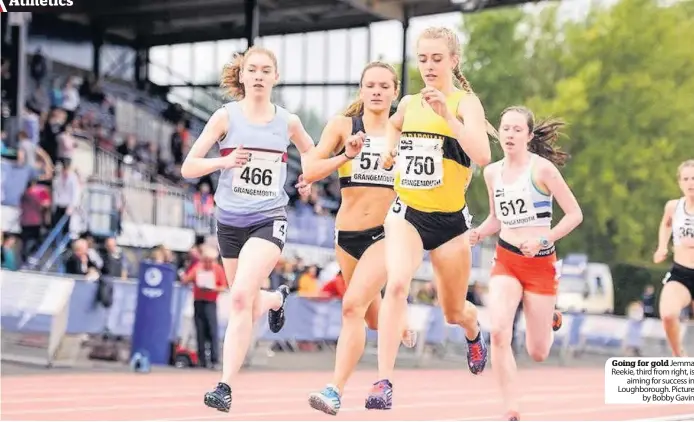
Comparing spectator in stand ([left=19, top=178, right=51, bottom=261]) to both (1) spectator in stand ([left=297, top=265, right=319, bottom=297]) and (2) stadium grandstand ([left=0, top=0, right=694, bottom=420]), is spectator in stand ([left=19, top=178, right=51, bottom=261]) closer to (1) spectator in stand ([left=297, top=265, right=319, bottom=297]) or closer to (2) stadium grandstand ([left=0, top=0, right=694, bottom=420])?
(2) stadium grandstand ([left=0, top=0, right=694, bottom=420])

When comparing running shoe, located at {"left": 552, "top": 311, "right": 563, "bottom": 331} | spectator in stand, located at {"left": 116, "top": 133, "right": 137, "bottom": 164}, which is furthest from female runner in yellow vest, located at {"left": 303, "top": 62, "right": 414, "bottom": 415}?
spectator in stand, located at {"left": 116, "top": 133, "right": 137, "bottom": 164}

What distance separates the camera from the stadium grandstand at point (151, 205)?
43.2ft

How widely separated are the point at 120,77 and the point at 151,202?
8284mm

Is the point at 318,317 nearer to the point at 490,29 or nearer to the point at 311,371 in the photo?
the point at 311,371

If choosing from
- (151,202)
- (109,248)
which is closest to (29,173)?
(109,248)

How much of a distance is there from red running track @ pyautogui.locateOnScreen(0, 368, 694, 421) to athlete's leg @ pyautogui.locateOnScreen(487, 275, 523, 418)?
1076 millimetres

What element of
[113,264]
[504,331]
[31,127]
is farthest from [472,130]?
[31,127]

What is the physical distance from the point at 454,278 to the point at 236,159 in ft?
4.67

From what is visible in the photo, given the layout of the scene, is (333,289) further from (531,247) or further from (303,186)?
(303,186)

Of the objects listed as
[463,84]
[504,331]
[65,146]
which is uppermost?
[65,146]

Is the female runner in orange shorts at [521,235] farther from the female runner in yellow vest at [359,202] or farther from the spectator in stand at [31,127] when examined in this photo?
the spectator in stand at [31,127]

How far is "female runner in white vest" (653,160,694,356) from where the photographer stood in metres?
9.70

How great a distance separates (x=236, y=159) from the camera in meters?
6.55

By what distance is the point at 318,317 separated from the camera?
53.3ft
